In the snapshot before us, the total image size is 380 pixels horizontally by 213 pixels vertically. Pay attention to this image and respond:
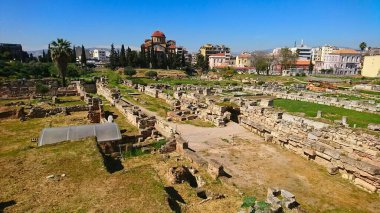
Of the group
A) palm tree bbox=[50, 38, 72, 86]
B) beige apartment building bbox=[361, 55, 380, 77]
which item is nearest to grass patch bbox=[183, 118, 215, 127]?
palm tree bbox=[50, 38, 72, 86]

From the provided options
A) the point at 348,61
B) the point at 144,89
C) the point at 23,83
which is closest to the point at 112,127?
the point at 144,89

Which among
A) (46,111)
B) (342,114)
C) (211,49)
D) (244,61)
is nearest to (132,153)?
(46,111)

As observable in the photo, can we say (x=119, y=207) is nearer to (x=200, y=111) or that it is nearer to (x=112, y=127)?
(x=112, y=127)

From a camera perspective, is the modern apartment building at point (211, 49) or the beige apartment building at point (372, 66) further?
the modern apartment building at point (211, 49)

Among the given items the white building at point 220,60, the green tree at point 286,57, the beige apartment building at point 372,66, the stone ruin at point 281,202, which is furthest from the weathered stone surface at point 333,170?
the white building at point 220,60

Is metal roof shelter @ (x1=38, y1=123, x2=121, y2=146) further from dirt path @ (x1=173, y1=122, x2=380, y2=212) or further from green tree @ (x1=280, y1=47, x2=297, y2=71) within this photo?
green tree @ (x1=280, y1=47, x2=297, y2=71)

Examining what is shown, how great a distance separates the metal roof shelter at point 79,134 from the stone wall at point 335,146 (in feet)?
34.0

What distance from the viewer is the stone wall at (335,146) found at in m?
12.5

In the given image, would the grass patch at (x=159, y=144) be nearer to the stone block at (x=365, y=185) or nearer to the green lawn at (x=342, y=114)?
the stone block at (x=365, y=185)

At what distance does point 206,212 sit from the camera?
30.7ft

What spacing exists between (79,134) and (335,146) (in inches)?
629

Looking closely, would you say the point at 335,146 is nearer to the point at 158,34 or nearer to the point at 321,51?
the point at 158,34

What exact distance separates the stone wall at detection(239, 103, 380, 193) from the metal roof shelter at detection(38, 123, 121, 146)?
10368 mm

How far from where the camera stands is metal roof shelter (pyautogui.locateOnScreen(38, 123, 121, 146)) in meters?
15.4
